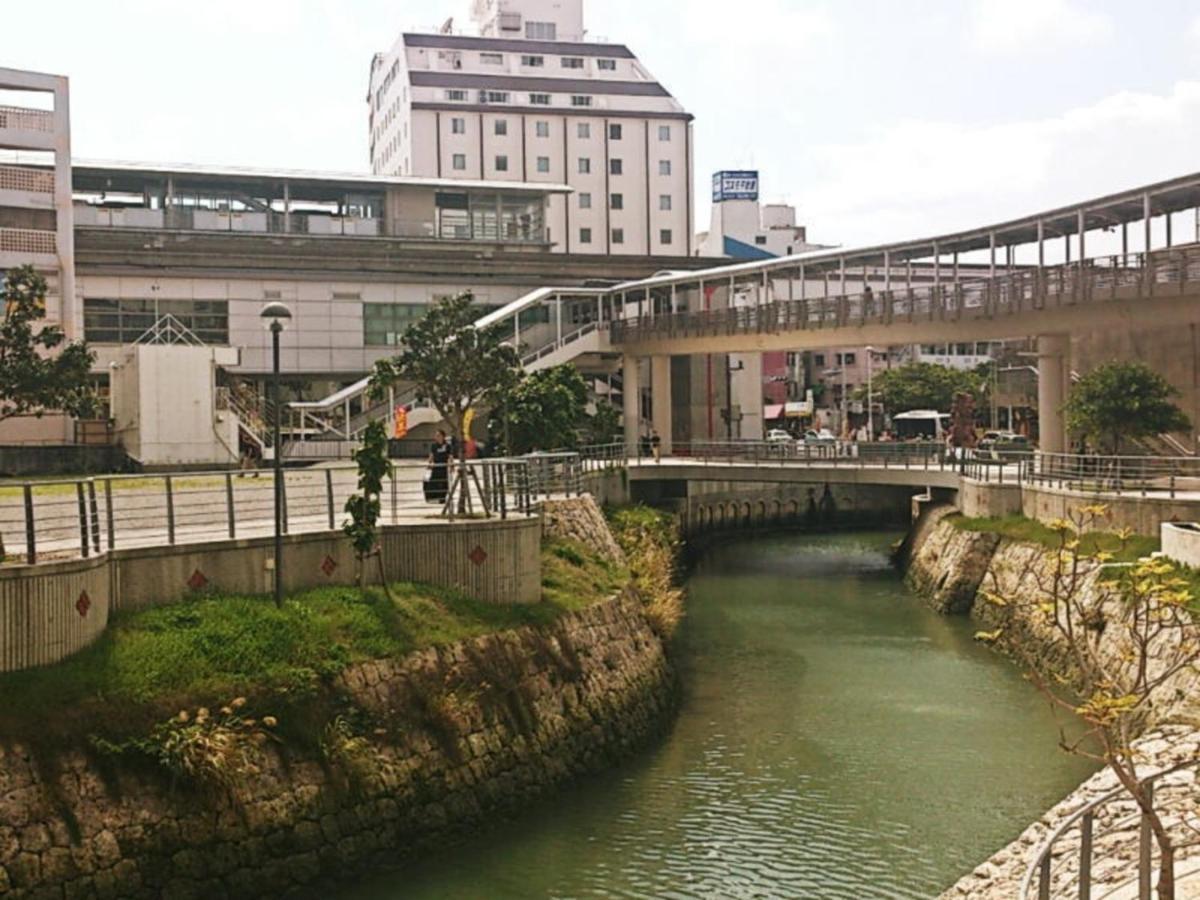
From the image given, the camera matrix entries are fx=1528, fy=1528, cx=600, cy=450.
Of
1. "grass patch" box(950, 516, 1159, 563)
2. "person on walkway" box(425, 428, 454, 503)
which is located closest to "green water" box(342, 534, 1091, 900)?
"grass patch" box(950, 516, 1159, 563)

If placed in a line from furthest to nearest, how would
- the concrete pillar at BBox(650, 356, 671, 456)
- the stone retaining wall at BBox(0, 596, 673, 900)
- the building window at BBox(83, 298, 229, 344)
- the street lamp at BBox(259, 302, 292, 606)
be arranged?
the concrete pillar at BBox(650, 356, 671, 456) < the building window at BBox(83, 298, 229, 344) < the street lamp at BBox(259, 302, 292, 606) < the stone retaining wall at BBox(0, 596, 673, 900)

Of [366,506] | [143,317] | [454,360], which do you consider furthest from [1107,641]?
[143,317]

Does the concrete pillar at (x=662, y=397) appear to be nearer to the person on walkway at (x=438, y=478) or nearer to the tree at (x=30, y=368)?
the tree at (x=30, y=368)

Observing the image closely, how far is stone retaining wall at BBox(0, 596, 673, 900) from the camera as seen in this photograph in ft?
56.6

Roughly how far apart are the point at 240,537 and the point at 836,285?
273ft

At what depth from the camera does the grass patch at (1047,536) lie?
34156mm

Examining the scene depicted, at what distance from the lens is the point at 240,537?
2362 centimetres

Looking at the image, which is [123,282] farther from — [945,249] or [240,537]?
[240,537]

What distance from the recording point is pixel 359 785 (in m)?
20.2

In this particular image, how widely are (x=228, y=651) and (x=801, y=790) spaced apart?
30.7ft

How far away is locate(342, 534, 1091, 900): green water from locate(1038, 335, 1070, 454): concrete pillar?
14902 mm

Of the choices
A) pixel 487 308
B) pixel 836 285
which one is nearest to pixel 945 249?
pixel 487 308

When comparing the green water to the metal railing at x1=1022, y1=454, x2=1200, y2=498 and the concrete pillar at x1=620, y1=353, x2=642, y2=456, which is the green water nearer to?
the metal railing at x1=1022, y1=454, x2=1200, y2=498

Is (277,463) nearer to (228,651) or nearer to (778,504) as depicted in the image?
(228,651)
